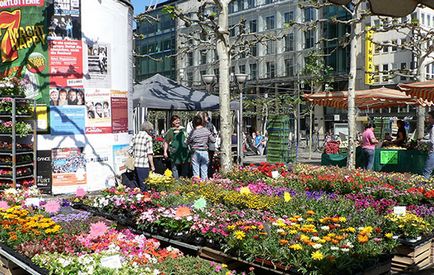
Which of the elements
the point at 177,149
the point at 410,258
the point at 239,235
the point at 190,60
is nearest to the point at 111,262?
the point at 239,235

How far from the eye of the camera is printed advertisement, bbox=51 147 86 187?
9922 millimetres

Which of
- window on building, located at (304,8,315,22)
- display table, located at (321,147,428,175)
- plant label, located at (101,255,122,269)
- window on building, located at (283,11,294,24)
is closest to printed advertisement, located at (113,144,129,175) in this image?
display table, located at (321,147,428,175)

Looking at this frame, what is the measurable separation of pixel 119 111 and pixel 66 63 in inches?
62.4

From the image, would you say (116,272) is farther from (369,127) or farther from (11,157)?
(369,127)

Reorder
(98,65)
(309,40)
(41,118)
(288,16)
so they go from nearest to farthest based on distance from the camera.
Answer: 1. (41,118)
2. (98,65)
3. (309,40)
4. (288,16)

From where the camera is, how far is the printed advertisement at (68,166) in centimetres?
992

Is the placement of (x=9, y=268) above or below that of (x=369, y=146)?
below

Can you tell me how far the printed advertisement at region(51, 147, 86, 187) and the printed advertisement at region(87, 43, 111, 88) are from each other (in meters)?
1.45

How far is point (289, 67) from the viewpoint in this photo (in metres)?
53.2

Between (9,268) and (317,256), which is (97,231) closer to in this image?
(9,268)

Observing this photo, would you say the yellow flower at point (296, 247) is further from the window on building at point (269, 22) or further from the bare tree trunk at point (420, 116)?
the window on building at point (269, 22)

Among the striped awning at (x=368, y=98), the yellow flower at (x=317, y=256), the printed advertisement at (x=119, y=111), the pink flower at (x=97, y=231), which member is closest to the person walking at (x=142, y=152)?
the printed advertisement at (x=119, y=111)

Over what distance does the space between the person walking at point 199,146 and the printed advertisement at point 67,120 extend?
2.48 m

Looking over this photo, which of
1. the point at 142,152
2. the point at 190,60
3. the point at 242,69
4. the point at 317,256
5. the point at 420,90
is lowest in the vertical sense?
the point at 317,256
